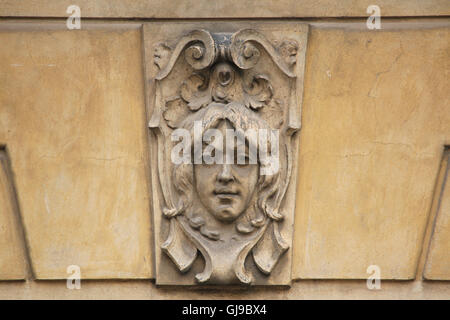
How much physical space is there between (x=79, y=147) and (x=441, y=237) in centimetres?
127

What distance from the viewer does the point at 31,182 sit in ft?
10.0

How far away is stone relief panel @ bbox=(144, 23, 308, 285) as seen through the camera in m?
2.92

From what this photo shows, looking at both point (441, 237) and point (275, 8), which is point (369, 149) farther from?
point (275, 8)

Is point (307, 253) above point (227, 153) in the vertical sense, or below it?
below

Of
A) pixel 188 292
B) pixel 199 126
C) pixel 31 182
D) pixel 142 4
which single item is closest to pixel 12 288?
pixel 31 182

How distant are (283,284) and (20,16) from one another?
1.28 metres

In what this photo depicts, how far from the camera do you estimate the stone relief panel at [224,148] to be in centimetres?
292

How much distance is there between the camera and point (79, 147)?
9.97 feet

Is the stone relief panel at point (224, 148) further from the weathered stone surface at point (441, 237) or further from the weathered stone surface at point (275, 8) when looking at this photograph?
the weathered stone surface at point (441, 237)

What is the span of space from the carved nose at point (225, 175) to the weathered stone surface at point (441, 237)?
28.2 inches

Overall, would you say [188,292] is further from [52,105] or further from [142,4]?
[142,4]

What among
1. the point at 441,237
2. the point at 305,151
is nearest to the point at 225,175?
the point at 305,151

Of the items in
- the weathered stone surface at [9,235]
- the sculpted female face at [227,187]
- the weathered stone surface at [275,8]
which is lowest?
the weathered stone surface at [9,235]

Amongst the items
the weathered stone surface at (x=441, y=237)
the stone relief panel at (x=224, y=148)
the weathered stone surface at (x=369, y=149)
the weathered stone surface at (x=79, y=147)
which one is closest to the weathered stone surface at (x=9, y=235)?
the weathered stone surface at (x=79, y=147)
